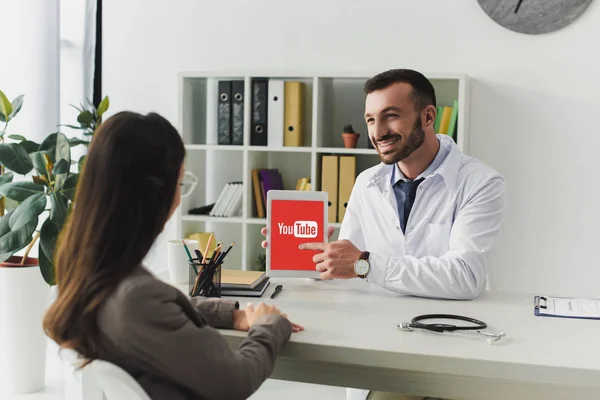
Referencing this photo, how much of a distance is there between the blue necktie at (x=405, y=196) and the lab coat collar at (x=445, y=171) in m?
0.05

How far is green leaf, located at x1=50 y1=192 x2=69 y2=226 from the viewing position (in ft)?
8.92

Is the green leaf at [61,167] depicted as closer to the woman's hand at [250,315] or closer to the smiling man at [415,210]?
the smiling man at [415,210]

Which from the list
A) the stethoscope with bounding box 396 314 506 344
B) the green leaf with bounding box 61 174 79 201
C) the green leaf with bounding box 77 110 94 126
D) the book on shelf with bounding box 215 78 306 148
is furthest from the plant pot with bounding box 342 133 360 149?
the stethoscope with bounding box 396 314 506 344

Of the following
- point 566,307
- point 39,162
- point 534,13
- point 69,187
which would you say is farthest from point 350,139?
point 566,307

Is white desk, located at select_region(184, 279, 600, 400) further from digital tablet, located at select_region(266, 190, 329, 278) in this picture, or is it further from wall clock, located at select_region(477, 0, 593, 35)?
wall clock, located at select_region(477, 0, 593, 35)

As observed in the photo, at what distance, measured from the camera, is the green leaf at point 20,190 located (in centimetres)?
269

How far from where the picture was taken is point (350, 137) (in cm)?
345

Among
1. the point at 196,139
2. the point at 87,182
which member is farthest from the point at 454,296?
the point at 196,139

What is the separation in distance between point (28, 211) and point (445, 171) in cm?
156

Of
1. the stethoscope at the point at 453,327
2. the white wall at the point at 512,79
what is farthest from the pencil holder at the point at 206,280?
the white wall at the point at 512,79

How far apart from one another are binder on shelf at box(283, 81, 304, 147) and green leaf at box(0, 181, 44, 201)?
125 centimetres

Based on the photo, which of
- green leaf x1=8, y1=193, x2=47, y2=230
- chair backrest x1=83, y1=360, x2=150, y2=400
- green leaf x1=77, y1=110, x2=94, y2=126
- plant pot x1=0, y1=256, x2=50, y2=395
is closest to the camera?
chair backrest x1=83, y1=360, x2=150, y2=400

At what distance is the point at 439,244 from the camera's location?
2215mm

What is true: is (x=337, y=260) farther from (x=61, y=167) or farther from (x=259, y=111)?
(x=259, y=111)
